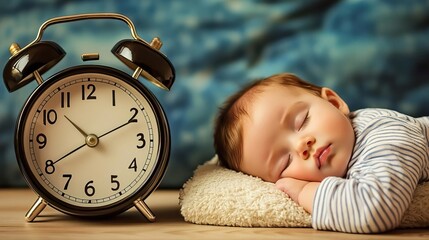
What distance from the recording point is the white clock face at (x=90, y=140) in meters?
1.44

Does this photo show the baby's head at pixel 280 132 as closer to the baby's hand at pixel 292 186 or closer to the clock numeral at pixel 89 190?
the baby's hand at pixel 292 186

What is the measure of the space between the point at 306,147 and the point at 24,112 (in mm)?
578

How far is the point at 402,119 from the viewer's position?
1.53m

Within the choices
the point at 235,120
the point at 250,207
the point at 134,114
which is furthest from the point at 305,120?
the point at 134,114

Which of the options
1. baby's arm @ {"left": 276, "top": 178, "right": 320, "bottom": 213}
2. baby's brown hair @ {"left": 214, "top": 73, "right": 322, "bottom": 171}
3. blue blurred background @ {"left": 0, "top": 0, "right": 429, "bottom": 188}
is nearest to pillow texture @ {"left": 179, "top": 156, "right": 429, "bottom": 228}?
baby's arm @ {"left": 276, "top": 178, "right": 320, "bottom": 213}

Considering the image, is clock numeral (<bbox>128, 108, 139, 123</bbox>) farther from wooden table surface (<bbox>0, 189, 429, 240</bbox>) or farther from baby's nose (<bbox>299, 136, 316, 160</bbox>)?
baby's nose (<bbox>299, 136, 316, 160</bbox>)

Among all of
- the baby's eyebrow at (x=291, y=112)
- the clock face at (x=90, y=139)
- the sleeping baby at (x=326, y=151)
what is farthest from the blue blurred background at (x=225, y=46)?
the clock face at (x=90, y=139)

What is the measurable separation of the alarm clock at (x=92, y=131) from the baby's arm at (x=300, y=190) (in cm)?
25

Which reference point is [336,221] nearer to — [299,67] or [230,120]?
[230,120]

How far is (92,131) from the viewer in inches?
57.1

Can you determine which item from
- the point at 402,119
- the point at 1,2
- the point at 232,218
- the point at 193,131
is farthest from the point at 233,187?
the point at 1,2

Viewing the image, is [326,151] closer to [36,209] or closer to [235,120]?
[235,120]

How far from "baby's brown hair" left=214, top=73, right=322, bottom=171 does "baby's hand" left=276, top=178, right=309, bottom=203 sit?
0.44 ft

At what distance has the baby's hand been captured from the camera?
1.46 meters
